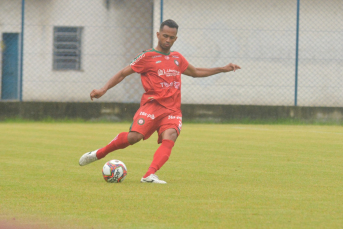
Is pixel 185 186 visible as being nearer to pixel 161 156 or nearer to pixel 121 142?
pixel 161 156

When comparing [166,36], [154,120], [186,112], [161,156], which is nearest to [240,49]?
[186,112]

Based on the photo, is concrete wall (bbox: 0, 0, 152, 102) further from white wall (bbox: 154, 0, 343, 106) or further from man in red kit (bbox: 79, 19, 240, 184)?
man in red kit (bbox: 79, 19, 240, 184)

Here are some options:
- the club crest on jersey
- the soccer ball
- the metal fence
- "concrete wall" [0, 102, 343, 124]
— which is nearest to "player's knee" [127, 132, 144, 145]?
the club crest on jersey

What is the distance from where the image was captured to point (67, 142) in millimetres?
9914

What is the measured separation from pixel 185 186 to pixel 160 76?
138 cm

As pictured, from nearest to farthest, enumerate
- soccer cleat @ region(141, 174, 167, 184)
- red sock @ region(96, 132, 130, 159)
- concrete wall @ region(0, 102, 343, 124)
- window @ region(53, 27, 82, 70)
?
soccer cleat @ region(141, 174, 167, 184) < red sock @ region(96, 132, 130, 159) < concrete wall @ region(0, 102, 343, 124) < window @ region(53, 27, 82, 70)

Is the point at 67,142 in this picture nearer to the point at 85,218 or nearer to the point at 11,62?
the point at 85,218

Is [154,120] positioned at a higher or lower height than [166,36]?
lower

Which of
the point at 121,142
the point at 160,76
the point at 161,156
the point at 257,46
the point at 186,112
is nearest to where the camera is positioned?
the point at 161,156

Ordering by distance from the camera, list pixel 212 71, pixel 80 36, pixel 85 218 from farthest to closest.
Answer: pixel 80 36 < pixel 212 71 < pixel 85 218

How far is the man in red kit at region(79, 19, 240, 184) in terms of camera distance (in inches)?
245

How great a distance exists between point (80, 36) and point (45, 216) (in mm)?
17122

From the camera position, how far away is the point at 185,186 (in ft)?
18.0

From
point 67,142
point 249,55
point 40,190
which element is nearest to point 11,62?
point 249,55
